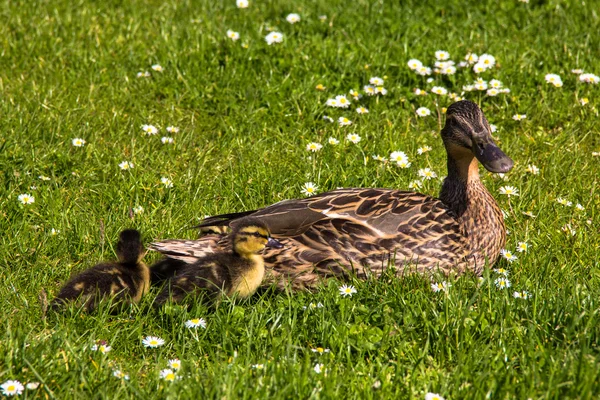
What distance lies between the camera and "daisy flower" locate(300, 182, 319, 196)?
6.30m

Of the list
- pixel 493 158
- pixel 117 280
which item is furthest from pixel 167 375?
pixel 493 158

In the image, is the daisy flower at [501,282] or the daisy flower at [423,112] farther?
the daisy flower at [423,112]

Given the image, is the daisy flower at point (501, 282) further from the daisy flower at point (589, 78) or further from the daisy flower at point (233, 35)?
the daisy flower at point (233, 35)

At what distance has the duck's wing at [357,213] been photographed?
5375 mm

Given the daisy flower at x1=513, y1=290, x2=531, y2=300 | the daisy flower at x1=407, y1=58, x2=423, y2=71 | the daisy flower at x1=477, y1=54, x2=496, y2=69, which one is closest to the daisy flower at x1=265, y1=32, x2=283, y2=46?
the daisy flower at x1=407, y1=58, x2=423, y2=71

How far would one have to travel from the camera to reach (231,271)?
4961mm

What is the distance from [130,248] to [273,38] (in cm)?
366

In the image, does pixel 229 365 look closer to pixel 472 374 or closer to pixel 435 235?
pixel 472 374

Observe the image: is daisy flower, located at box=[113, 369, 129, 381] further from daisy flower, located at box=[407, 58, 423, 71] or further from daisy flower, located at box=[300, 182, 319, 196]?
daisy flower, located at box=[407, 58, 423, 71]

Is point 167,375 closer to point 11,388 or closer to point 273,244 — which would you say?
point 11,388

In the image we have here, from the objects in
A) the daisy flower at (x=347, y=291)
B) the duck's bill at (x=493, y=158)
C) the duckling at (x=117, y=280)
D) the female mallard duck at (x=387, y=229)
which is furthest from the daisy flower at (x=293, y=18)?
the daisy flower at (x=347, y=291)

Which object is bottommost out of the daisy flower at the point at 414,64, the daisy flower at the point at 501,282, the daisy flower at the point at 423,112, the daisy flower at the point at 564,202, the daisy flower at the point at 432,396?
the daisy flower at the point at 564,202

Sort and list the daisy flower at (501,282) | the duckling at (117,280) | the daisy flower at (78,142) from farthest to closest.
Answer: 1. the daisy flower at (78,142)
2. the daisy flower at (501,282)
3. the duckling at (117,280)

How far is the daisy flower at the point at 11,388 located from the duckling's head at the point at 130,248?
1.20 m
